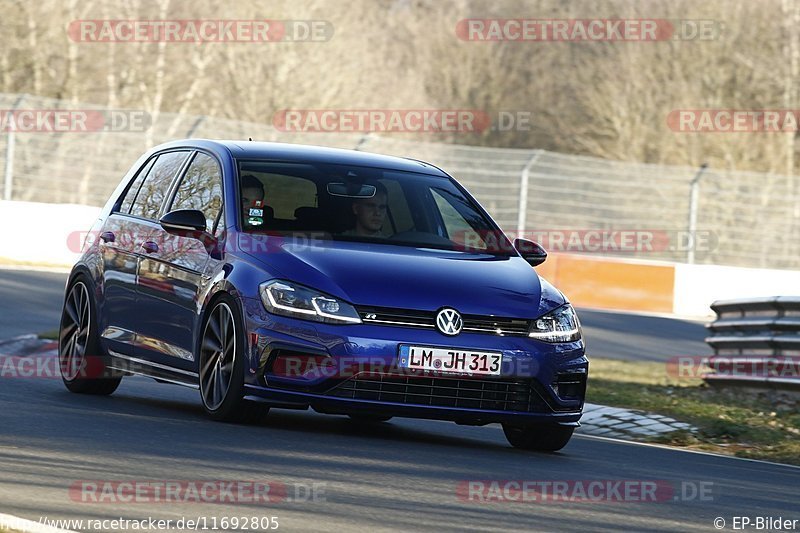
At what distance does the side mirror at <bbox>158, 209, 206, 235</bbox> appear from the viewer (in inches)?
386

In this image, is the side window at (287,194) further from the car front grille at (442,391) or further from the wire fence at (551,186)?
the wire fence at (551,186)

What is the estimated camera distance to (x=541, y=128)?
6531 cm

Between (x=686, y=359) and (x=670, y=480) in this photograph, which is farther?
(x=686, y=359)

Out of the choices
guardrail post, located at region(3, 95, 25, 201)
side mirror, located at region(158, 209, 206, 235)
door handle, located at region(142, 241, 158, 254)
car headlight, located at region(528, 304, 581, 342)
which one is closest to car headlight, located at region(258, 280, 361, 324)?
side mirror, located at region(158, 209, 206, 235)

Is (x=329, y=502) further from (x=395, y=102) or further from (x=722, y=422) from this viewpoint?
(x=395, y=102)

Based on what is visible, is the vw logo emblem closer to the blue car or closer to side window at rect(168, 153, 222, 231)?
the blue car

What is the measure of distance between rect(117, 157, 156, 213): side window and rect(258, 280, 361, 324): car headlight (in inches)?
99.9

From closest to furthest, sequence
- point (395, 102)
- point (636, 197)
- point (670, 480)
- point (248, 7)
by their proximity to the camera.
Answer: point (670, 480)
point (636, 197)
point (248, 7)
point (395, 102)

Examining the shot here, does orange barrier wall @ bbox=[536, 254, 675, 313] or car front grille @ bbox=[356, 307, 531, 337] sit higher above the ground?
car front grille @ bbox=[356, 307, 531, 337]

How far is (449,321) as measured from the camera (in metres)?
8.99

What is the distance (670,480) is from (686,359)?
1220 centimetres

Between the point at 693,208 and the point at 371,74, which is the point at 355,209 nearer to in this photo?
the point at 693,208

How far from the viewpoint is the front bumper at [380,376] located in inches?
350

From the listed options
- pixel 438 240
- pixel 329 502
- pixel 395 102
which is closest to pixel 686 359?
pixel 438 240
